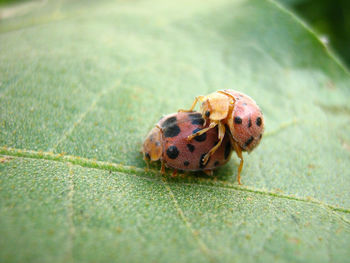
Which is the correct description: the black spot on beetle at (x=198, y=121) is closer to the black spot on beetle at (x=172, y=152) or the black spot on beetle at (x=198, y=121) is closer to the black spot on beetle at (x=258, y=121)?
the black spot on beetle at (x=172, y=152)

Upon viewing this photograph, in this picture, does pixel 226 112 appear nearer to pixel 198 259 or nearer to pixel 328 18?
pixel 198 259

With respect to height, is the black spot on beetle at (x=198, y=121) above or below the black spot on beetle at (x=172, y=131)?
above

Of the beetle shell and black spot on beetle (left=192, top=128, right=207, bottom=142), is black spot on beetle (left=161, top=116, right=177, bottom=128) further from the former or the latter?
the beetle shell

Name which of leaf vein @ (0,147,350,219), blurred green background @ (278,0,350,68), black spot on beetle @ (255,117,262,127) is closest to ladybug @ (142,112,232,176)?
leaf vein @ (0,147,350,219)

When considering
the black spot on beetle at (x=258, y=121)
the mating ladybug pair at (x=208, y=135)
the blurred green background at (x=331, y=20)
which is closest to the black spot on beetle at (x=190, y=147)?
the mating ladybug pair at (x=208, y=135)

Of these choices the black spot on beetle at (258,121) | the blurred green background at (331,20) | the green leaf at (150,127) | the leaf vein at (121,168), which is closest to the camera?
the green leaf at (150,127)

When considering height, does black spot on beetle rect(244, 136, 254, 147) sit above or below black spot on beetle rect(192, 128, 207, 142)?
below
